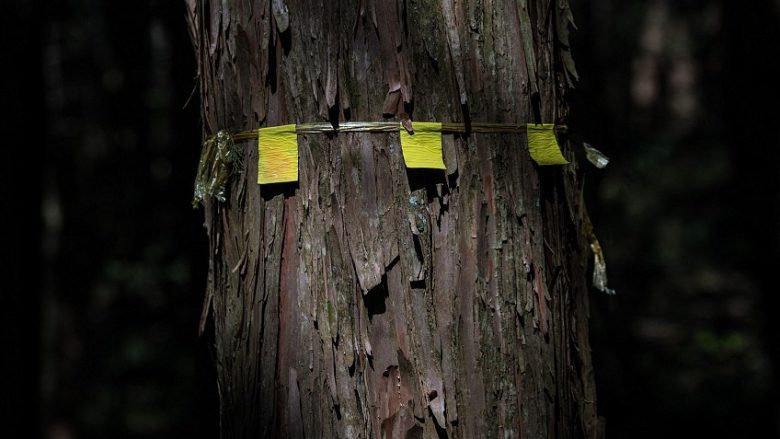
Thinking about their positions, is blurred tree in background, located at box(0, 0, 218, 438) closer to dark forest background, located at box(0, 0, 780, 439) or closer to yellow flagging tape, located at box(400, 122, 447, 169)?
dark forest background, located at box(0, 0, 780, 439)

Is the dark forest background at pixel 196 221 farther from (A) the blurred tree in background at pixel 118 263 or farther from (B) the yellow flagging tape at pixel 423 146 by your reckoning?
(B) the yellow flagging tape at pixel 423 146

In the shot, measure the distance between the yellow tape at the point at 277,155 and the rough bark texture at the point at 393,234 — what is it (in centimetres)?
2

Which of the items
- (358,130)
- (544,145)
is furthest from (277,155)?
(544,145)

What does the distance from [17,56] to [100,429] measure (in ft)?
19.3

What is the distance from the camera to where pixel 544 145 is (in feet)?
5.31

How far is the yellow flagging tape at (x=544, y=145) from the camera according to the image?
62.9 inches

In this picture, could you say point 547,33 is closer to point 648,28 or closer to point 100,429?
point 100,429

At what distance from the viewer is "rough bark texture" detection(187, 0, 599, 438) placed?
4.84ft

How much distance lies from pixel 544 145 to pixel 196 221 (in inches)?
140

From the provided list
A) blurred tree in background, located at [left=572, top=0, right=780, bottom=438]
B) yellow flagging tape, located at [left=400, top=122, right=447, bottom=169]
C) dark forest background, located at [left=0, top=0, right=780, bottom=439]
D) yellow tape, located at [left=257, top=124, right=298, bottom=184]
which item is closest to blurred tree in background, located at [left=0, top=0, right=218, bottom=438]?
dark forest background, located at [left=0, top=0, right=780, bottom=439]

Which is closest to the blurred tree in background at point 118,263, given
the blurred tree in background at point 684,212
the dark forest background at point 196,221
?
the dark forest background at point 196,221

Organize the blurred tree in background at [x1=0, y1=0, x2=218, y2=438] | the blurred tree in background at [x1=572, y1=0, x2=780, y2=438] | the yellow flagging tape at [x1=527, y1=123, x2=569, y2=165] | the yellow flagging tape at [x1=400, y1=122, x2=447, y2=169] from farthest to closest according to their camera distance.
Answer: the blurred tree in background at [x1=0, y1=0, x2=218, y2=438] → the blurred tree in background at [x1=572, y1=0, x2=780, y2=438] → the yellow flagging tape at [x1=527, y1=123, x2=569, y2=165] → the yellow flagging tape at [x1=400, y1=122, x2=447, y2=169]

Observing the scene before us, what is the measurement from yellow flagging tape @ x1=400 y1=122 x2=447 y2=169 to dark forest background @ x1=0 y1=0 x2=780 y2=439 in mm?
511

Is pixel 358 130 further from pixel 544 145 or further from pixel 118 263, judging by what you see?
pixel 118 263
